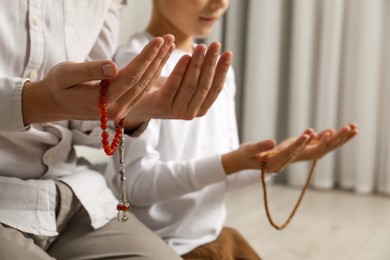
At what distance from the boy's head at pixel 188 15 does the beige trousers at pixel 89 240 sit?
1.38ft

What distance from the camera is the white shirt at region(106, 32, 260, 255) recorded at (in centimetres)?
102

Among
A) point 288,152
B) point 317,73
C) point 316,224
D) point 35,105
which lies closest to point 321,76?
point 317,73

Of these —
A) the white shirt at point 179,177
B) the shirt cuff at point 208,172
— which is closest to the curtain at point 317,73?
the white shirt at point 179,177

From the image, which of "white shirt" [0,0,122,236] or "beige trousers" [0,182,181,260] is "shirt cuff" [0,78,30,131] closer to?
"white shirt" [0,0,122,236]

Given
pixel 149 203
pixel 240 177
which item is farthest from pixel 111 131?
pixel 240 177

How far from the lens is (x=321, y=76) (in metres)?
→ 2.16

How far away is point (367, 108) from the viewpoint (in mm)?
2100

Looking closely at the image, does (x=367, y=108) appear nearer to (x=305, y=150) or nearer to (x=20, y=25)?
(x=305, y=150)

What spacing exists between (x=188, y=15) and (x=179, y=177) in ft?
1.06

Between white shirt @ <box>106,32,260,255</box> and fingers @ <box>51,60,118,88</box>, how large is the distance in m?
0.37

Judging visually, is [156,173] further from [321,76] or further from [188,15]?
[321,76]

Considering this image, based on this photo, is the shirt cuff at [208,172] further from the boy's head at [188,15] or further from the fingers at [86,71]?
the fingers at [86,71]

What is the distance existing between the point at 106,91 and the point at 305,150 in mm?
511

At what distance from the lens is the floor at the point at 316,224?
1380 millimetres
